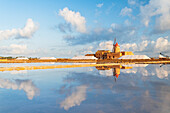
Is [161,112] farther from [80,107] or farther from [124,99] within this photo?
[80,107]

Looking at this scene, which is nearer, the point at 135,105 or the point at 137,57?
the point at 135,105

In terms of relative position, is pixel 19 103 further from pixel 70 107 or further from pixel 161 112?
pixel 161 112

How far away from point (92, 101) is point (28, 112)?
2.61 metres

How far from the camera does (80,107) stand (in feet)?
18.4

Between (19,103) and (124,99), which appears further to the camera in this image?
(124,99)

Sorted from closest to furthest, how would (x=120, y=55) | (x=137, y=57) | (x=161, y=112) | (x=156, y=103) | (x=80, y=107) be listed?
(x=161, y=112) < (x=80, y=107) < (x=156, y=103) < (x=137, y=57) < (x=120, y=55)

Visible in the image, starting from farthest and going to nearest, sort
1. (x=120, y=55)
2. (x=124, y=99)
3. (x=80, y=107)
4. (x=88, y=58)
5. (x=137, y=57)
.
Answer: (x=88, y=58)
(x=120, y=55)
(x=137, y=57)
(x=124, y=99)
(x=80, y=107)

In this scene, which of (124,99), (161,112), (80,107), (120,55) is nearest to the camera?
(161,112)

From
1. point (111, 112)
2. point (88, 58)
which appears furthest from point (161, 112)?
point (88, 58)

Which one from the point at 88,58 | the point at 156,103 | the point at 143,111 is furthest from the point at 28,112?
the point at 88,58

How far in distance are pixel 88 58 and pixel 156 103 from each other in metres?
80.3

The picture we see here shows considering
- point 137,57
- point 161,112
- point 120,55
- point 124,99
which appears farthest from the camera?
point 120,55

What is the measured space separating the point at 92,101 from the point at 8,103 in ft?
11.6

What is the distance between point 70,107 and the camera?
5.65m
